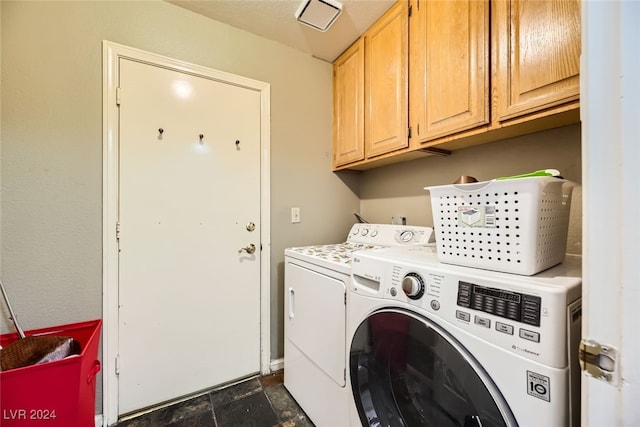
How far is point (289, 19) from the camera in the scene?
1647mm

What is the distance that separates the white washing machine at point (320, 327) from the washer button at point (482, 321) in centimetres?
54

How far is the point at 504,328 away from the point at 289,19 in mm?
1966

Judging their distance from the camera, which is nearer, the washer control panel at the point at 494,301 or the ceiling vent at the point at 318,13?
the washer control panel at the point at 494,301

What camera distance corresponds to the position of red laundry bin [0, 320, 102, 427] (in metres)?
0.90

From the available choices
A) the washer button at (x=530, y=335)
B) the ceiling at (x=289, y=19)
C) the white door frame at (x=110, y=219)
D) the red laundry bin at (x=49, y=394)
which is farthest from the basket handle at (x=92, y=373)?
the ceiling at (x=289, y=19)

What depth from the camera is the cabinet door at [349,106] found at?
1.83 metres

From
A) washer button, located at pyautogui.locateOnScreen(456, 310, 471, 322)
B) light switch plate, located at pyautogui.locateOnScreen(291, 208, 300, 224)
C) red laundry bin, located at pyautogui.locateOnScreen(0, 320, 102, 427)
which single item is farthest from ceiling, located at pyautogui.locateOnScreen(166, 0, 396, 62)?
red laundry bin, located at pyautogui.locateOnScreen(0, 320, 102, 427)

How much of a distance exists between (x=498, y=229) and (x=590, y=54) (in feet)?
1.47

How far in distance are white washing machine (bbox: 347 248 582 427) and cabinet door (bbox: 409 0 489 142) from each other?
753mm

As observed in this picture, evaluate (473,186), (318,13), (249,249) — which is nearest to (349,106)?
(318,13)

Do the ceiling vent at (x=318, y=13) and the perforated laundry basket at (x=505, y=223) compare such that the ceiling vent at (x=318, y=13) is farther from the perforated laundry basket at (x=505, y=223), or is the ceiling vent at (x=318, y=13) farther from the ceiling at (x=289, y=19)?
the perforated laundry basket at (x=505, y=223)

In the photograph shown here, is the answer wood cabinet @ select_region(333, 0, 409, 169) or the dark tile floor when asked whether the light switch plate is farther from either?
the dark tile floor

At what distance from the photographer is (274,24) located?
170 centimetres

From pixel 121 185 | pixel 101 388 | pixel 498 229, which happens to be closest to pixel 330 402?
pixel 498 229
